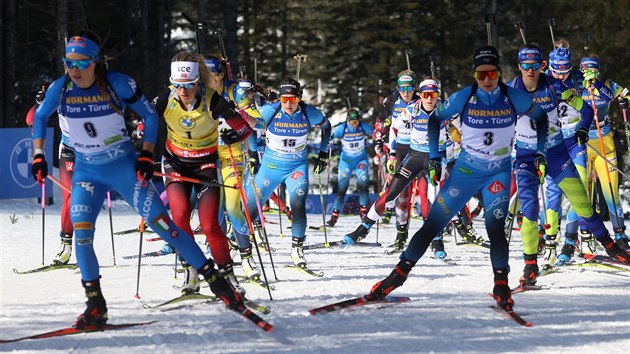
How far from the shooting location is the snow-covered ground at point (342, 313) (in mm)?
6715

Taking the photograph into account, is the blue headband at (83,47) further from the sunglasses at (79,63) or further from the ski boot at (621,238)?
the ski boot at (621,238)

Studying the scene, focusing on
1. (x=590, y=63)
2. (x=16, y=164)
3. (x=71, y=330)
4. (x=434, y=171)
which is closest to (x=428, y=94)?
(x=590, y=63)

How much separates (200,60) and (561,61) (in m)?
4.70

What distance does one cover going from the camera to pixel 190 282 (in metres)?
8.62

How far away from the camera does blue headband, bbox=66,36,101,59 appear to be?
23.2 ft

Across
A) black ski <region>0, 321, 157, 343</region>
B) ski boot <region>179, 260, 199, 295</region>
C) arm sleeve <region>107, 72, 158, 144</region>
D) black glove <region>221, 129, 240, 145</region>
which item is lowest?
black ski <region>0, 321, 157, 343</region>

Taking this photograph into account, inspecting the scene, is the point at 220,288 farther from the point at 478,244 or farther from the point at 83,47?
the point at 478,244

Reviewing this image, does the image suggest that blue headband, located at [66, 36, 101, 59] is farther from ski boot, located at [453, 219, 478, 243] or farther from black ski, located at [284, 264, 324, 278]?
ski boot, located at [453, 219, 478, 243]

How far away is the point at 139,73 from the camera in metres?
34.3

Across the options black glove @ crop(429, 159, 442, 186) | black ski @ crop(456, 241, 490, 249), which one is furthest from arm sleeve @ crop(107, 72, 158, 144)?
black ski @ crop(456, 241, 490, 249)

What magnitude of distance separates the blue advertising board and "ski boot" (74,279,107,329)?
12.5 metres

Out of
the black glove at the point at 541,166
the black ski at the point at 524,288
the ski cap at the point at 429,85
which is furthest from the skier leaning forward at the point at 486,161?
the ski cap at the point at 429,85

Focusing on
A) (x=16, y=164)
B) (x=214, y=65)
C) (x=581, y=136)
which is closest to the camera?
(x=214, y=65)

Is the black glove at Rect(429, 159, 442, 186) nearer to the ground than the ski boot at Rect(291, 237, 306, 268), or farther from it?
farther from it
